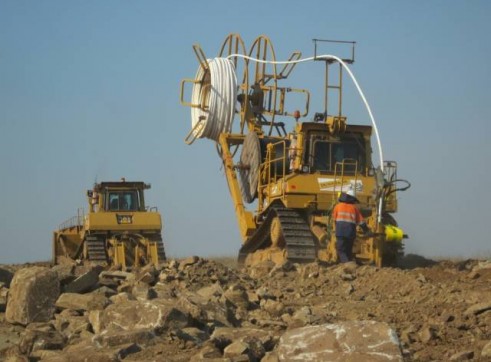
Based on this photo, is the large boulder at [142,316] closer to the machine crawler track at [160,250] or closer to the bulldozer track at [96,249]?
the machine crawler track at [160,250]

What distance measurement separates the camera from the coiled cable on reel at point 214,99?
2298cm

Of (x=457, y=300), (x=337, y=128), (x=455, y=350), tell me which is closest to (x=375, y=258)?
(x=337, y=128)

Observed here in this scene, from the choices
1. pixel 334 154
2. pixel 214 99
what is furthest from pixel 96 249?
pixel 334 154

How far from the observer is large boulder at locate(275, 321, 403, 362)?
8.22 m

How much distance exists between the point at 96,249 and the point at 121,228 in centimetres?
81

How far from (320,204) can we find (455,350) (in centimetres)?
1023

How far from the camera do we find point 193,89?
24438 mm

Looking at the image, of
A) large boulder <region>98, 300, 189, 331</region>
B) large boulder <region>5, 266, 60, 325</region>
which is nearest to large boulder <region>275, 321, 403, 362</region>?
large boulder <region>98, 300, 189, 331</region>

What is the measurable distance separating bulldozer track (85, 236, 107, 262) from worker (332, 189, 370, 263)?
9.34 m

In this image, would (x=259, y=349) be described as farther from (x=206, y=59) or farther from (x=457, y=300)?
(x=206, y=59)

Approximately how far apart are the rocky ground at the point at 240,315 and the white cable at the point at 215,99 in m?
6.99

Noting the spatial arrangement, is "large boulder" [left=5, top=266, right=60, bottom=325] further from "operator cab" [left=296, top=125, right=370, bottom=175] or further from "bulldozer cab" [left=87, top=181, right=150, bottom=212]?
"bulldozer cab" [left=87, top=181, right=150, bottom=212]

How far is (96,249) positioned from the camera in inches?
1026

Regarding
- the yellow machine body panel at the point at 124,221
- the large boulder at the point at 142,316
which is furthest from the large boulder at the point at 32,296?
the yellow machine body panel at the point at 124,221
